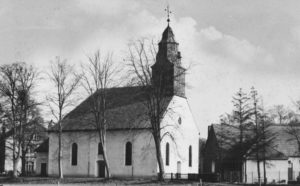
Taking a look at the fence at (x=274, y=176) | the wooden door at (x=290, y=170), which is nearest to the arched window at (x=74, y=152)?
the fence at (x=274, y=176)

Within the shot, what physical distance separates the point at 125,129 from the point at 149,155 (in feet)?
A: 14.2

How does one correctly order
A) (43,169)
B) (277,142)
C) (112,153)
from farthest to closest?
(43,169) → (277,142) → (112,153)

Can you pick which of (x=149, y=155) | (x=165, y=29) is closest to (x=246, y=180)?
(x=149, y=155)

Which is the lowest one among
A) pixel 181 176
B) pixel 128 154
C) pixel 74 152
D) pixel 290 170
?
pixel 181 176

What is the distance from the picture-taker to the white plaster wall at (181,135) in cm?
5738

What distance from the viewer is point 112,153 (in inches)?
2320

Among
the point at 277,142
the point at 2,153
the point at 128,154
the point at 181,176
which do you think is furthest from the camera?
the point at 2,153

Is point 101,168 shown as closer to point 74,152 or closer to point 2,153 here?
point 74,152

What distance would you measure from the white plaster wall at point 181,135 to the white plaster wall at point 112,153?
211cm

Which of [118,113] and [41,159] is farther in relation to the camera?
[41,159]

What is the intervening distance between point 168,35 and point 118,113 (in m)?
11.3

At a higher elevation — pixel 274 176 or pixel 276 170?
pixel 276 170

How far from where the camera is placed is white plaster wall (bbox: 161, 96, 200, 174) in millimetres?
57375

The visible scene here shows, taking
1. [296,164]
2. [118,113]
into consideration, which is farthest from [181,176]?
[296,164]
